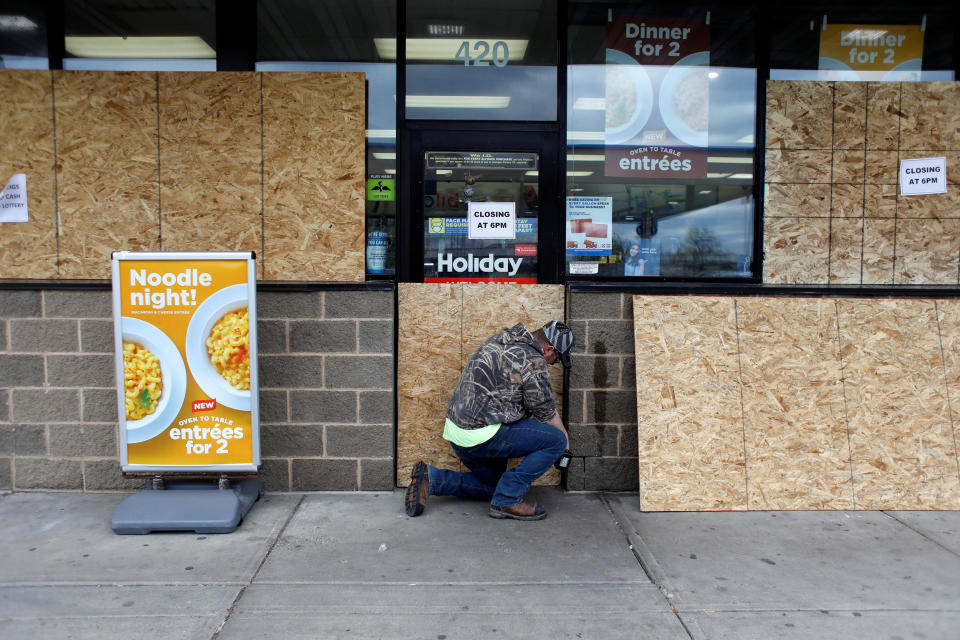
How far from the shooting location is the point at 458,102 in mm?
5176

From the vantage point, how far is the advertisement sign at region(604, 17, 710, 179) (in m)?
5.25

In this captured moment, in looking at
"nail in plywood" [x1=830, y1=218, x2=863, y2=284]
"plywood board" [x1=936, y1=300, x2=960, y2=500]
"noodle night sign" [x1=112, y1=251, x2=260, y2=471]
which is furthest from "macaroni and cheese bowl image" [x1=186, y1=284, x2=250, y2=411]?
"plywood board" [x1=936, y1=300, x2=960, y2=500]

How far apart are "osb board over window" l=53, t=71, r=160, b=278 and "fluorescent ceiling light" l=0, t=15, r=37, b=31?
664 millimetres

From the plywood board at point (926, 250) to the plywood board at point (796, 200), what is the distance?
2.04ft

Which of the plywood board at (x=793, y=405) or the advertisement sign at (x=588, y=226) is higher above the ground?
the advertisement sign at (x=588, y=226)

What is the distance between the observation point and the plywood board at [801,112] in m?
5.15

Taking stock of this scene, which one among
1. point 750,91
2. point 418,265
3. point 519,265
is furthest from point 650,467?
point 750,91

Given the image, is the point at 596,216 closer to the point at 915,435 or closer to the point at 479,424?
the point at 479,424

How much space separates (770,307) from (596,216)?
4.74 ft

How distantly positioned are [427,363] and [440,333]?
0.24m

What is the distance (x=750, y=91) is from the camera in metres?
5.32

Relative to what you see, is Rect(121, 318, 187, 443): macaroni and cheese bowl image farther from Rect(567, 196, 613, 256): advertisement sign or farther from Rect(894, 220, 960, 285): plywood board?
Rect(894, 220, 960, 285): plywood board

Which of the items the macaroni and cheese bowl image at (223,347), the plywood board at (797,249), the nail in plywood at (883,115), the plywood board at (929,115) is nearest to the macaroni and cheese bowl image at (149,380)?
the macaroni and cheese bowl image at (223,347)

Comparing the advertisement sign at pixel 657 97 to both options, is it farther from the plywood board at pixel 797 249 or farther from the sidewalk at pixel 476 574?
the sidewalk at pixel 476 574
